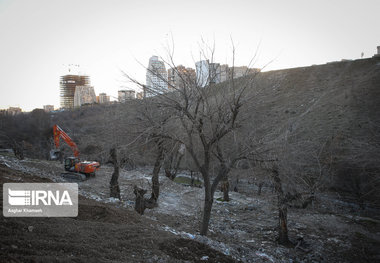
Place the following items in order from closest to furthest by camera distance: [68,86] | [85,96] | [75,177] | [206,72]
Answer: [206,72] → [75,177] → [85,96] → [68,86]

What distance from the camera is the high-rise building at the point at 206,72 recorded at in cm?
568

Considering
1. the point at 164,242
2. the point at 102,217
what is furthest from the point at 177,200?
the point at 164,242

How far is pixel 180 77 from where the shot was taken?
5.68m

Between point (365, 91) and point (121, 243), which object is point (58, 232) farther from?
point (365, 91)

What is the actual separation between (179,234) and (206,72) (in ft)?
14.9

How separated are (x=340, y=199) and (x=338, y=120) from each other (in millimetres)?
16257

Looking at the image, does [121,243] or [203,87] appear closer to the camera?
[121,243]

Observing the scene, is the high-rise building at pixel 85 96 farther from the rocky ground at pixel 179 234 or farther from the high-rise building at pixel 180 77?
the high-rise building at pixel 180 77

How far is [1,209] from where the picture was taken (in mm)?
5047

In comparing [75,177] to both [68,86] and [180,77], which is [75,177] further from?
[68,86]

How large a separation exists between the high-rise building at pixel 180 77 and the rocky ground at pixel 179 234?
306 cm

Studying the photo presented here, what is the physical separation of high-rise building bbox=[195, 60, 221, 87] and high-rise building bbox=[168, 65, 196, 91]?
0.20 meters

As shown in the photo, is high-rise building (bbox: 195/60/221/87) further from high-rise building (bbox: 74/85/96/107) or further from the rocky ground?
high-rise building (bbox: 74/85/96/107)

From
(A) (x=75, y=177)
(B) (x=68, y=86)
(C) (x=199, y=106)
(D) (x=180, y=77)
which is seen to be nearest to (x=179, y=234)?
(C) (x=199, y=106)
